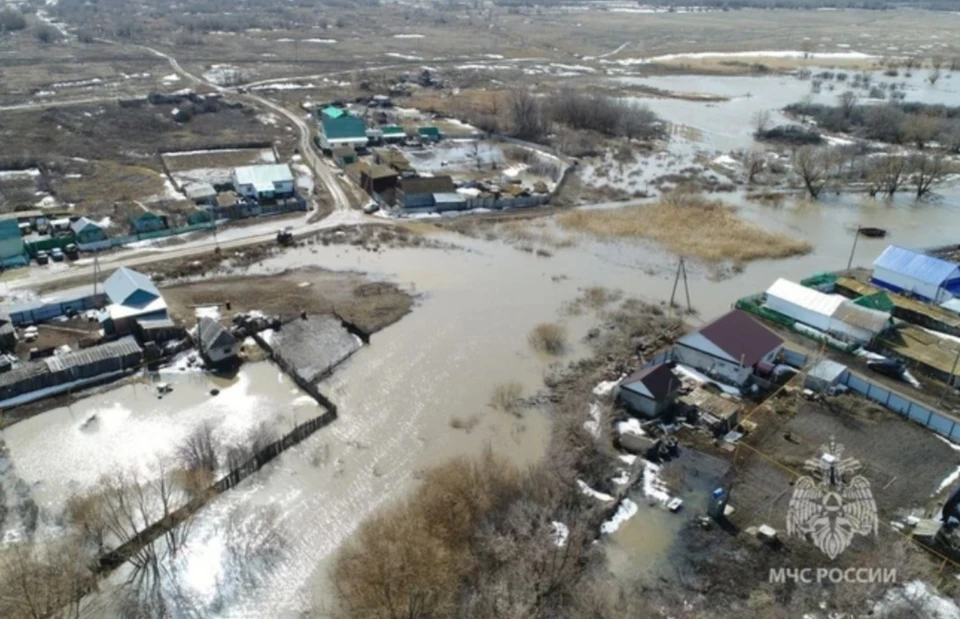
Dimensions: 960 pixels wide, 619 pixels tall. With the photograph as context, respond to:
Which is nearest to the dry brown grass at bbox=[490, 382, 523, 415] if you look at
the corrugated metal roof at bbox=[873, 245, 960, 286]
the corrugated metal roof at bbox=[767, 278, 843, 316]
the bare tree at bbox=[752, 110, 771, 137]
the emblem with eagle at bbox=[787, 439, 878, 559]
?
the emblem with eagle at bbox=[787, 439, 878, 559]

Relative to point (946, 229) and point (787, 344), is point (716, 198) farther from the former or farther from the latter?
point (787, 344)

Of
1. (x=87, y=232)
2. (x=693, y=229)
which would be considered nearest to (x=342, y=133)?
(x=87, y=232)

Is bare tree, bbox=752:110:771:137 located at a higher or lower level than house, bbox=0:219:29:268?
lower

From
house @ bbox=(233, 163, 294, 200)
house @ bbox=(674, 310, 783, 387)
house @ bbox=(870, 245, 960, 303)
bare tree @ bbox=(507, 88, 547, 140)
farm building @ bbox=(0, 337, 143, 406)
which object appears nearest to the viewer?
farm building @ bbox=(0, 337, 143, 406)

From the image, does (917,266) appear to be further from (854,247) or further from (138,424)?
(138,424)

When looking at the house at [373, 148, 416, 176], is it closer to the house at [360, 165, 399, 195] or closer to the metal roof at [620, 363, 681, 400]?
the house at [360, 165, 399, 195]
